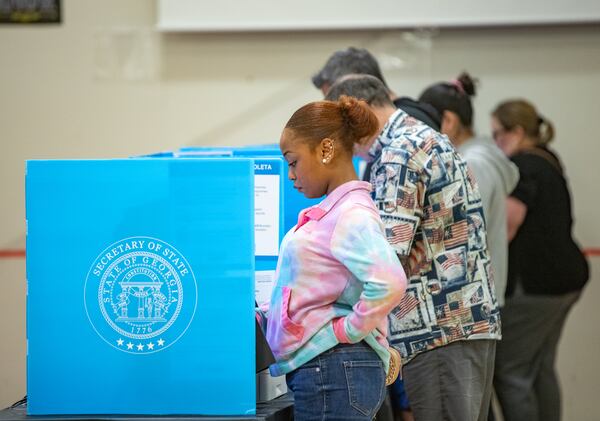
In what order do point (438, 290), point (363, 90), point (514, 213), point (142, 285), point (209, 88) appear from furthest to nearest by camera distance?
point (209, 88) < point (514, 213) < point (363, 90) < point (438, 290) < point (142, 285)

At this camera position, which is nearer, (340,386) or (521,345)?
(340,386)

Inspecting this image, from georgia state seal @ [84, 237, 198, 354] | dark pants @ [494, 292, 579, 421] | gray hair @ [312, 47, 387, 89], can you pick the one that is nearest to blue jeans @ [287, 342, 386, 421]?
georgia state seal @ [84, 237, 198, 354]

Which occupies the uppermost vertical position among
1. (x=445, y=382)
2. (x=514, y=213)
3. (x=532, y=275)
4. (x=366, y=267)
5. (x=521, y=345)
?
(x=514, y=213)

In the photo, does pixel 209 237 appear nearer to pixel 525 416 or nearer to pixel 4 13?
pixel 525 416

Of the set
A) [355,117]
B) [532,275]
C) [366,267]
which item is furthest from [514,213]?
[366,267]

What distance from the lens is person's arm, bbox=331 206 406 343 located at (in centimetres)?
161

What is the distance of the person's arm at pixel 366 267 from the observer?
5.29 feet

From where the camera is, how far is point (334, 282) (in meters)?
1.68

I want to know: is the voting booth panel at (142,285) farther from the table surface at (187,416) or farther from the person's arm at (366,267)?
the person's arm at (366,267)

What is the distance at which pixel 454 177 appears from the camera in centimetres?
213

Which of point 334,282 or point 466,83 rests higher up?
point 466,83

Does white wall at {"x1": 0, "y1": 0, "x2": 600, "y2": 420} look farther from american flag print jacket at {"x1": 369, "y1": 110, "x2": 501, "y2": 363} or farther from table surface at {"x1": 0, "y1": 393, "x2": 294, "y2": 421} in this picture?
table surface at {"x1": 0, "y1": 393, "x2": 294, "y2": 421}

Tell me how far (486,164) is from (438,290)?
1.24 m

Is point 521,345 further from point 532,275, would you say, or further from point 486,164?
point 486,164
